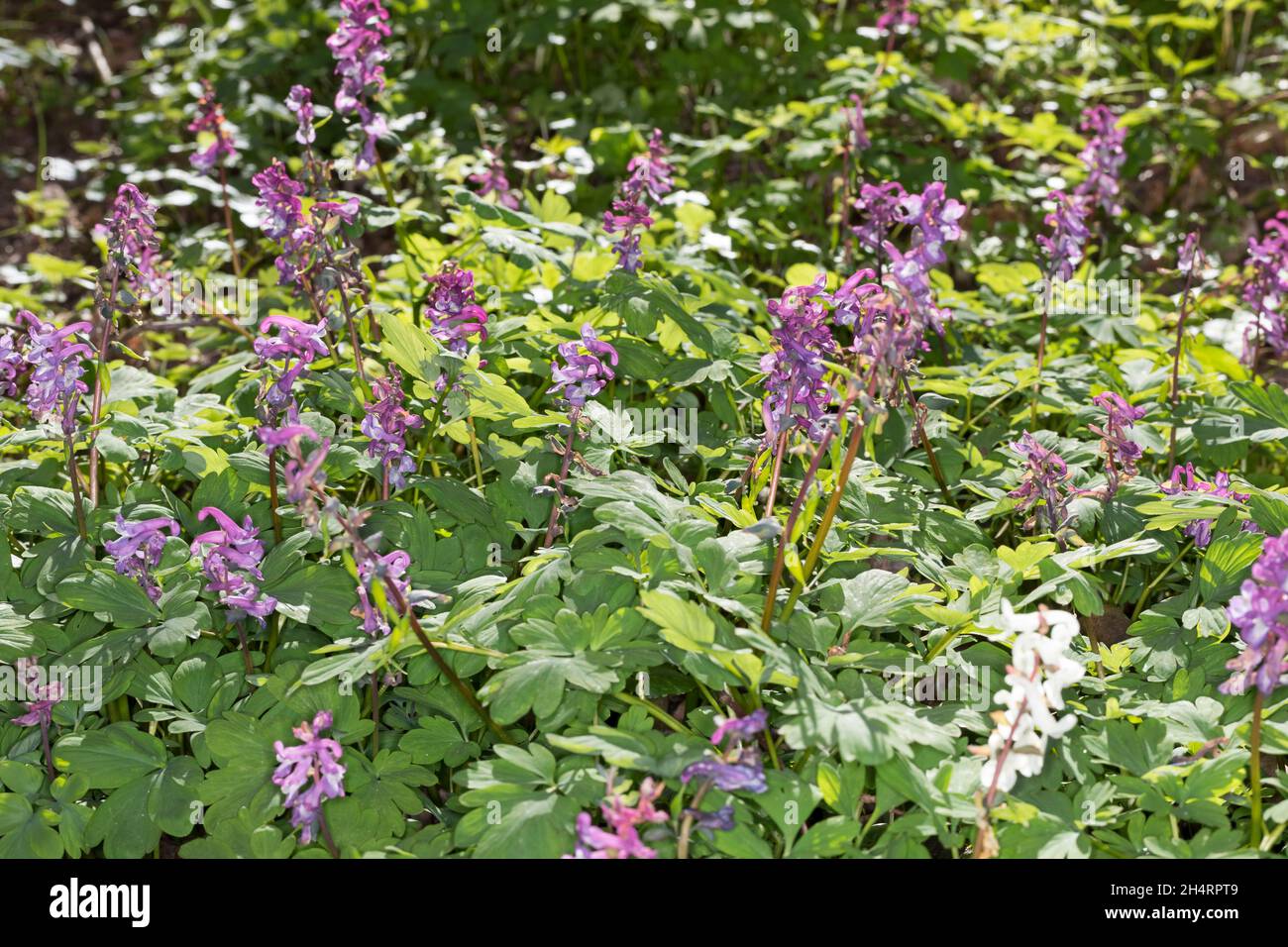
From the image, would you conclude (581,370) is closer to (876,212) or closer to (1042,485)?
(1042,485)

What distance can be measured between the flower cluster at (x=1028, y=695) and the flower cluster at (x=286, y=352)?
1.59m

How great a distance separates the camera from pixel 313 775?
2178 millimetres

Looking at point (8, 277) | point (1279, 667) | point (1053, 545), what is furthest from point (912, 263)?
point (8, 277)

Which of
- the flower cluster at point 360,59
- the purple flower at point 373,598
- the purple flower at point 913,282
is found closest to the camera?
the purple flower at point 913,282

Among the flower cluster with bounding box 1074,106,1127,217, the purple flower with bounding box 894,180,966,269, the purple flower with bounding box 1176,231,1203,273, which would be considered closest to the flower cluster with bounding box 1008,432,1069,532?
the purple flower with bounding box 894,180,966,269

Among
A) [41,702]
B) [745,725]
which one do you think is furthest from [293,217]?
[745,725]

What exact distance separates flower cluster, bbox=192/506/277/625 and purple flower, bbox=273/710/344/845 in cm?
39

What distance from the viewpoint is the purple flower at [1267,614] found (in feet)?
6.41

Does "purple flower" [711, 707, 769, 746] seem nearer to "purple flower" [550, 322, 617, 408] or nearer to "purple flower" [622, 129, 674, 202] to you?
"purple flower" [550, 322, 617, 408]

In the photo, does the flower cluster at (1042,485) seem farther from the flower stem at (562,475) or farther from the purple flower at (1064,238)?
the flower stem at (562,475)

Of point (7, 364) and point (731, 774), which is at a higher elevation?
point (7, 364)

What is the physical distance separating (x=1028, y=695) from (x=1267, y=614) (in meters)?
0.44

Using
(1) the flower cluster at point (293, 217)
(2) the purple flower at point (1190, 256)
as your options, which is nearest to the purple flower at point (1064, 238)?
(2) the purple flower at point (1190, 256)

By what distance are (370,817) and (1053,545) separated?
5.13 feet
